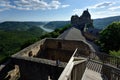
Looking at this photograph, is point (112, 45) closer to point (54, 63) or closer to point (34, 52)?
point (34, 52)

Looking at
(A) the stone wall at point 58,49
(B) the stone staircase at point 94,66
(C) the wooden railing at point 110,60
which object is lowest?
(A) the stone wall at point 58,49

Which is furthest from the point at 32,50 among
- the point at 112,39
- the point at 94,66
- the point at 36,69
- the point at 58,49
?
the point at 112,39

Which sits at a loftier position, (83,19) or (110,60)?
(83,19)

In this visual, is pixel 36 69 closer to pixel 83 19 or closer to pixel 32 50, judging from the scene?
pixel 32 50

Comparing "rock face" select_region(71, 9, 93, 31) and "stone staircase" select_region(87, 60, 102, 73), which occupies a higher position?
"rock face" select_region(71, 9, 93, 31)

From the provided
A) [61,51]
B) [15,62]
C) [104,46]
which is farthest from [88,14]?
[15,62]

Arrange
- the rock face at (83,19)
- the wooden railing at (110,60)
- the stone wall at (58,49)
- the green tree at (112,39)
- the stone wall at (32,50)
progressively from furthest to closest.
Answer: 1. the rock face at (83,19)
2. the green tree at (112,39)
3. the stone wall at (58,49)
4. the stone wall at (32,50)
5. the wooden railing at (110,60)

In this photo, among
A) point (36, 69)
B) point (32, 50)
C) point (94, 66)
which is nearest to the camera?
point (94, 66)

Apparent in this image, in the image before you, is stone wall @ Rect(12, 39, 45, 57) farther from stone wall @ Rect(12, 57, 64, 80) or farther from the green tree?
the green tree

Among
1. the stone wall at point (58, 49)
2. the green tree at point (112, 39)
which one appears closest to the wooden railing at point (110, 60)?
the stone wall at point (58, 49)

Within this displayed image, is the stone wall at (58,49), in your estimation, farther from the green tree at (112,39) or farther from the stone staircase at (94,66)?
the stone staircase at (94,66)

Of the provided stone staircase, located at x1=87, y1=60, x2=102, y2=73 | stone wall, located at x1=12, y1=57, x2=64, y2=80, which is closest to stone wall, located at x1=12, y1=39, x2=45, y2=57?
stone wall, located at x1=12, y1=57, x2=64, y2=80

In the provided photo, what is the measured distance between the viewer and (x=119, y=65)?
734 centimetres

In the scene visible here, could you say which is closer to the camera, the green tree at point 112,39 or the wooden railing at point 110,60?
the wooden railing at point 110,60
